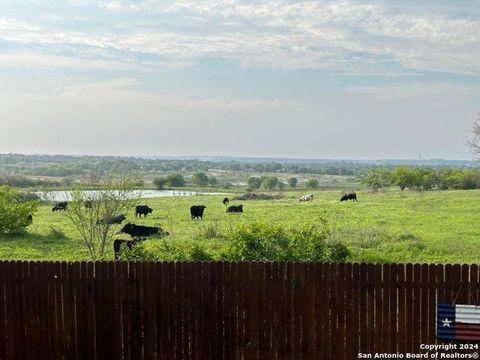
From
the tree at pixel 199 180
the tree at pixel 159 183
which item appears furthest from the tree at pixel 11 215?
the tree at pixel 199 180

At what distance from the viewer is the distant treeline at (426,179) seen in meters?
73.4

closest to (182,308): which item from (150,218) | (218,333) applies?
(218,333)

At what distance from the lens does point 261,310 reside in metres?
9.59

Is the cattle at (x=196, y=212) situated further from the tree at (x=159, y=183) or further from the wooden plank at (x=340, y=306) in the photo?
the tree at (x=159, y=183)

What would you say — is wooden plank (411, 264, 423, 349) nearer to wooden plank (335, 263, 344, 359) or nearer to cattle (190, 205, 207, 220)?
wooden plank (335, 263, 344, 359)

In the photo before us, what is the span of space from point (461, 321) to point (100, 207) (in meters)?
14.9

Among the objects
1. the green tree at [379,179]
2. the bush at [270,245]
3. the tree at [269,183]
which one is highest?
the bush at [270,245]

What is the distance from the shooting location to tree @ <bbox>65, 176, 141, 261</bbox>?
2012 cm

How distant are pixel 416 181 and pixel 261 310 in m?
70.9

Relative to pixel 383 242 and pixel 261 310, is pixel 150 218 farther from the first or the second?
pixel 261 310

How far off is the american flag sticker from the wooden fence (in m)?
0.15

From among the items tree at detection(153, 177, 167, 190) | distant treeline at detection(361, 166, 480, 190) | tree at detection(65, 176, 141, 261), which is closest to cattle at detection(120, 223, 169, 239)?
tree at detection(65, 176, 141, 261)

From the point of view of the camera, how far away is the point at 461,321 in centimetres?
906

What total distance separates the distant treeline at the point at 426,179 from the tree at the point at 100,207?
202 feet
